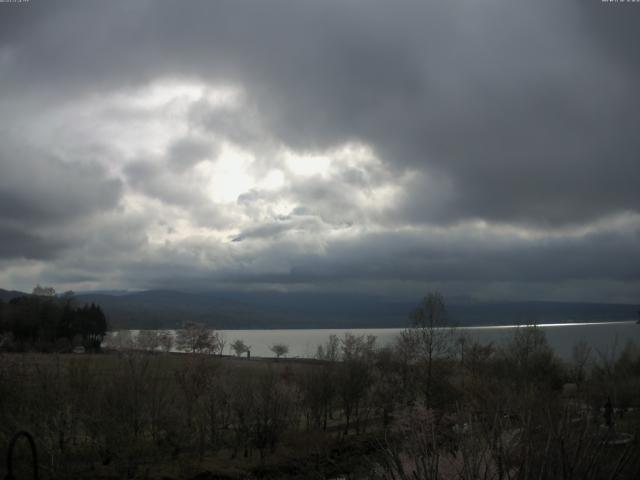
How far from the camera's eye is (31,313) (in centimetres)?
11900

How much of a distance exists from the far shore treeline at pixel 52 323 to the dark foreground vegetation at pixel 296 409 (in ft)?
234

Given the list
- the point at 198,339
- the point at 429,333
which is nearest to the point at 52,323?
the point at 198,339

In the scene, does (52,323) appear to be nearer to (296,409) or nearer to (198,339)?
(198,339)

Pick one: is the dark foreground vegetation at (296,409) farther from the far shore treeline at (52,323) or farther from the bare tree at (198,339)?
the far shore treeline at (52,323)

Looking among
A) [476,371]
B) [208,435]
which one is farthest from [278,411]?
[476,371]

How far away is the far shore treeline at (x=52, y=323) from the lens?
11544 centimetres

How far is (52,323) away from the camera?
121 meters

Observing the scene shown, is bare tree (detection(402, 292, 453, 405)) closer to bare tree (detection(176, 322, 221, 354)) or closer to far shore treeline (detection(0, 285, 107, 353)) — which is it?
bare tree (detection(176, 322, 221, 354))

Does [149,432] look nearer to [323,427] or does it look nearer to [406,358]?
[323,427]

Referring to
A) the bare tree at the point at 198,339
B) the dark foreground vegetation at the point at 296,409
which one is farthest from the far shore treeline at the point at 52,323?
the dark foreground vegetation at the point at 296,409

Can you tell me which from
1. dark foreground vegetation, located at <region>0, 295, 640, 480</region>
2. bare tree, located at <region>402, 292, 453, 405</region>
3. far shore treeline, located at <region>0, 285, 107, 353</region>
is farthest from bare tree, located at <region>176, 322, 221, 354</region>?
bare tree, located at <region>402, 292, 453, 405</region>

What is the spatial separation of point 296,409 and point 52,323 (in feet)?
298

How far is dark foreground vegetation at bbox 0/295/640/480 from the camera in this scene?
58.6ft

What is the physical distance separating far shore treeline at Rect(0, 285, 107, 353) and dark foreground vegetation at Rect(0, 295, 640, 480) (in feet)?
234
